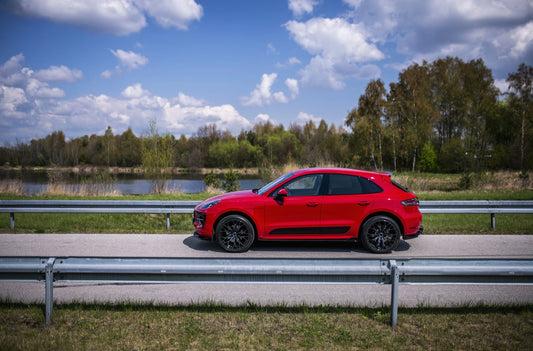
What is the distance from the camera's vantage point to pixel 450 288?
568 centimetres

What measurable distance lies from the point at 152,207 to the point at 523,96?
146 ft

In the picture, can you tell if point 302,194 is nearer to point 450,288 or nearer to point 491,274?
point 450,288

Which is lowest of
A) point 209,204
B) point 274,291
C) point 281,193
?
point 274,291

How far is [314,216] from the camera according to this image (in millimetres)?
7547

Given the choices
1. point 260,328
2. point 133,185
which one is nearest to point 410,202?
point 260,328

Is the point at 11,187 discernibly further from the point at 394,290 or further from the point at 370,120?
the point at 370,120

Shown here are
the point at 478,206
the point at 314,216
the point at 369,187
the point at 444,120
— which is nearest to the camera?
the point at 314,216

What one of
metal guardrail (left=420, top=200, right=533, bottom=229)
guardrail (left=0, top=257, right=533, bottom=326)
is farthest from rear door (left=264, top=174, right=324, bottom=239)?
metal guardrail (left=420, top=200, right=533, bottom=229)

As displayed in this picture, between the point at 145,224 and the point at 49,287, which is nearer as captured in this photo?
the point at 49,287

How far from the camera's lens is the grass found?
374 centimetres

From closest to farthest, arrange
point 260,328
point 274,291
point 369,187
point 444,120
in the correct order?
point 260,328, point 274,291, point 369,187, point 444,120

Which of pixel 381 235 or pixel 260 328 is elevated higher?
pixel 381 235

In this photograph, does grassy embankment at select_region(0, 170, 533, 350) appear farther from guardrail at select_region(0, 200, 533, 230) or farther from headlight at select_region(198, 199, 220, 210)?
guardrail at select_region(0, 200, 533, 230)

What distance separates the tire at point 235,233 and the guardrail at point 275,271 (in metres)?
3.27
